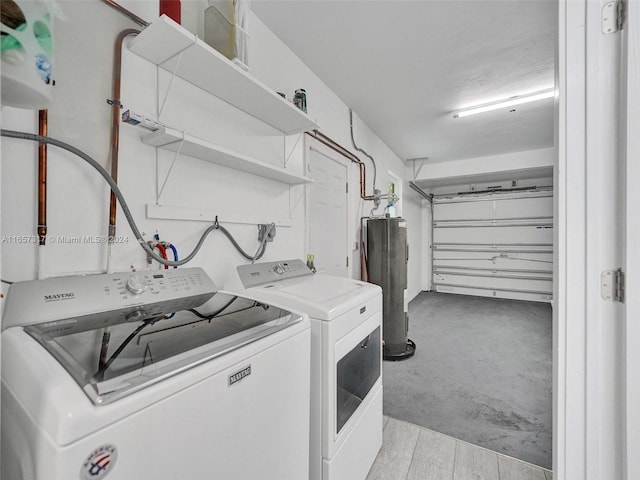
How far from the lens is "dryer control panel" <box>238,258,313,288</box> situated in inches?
57.2

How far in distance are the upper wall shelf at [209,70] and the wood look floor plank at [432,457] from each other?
2.11m

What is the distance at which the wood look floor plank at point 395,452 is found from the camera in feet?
5.02

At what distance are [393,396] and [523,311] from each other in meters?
3.97

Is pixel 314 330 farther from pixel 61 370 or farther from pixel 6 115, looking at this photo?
pixel 6 115

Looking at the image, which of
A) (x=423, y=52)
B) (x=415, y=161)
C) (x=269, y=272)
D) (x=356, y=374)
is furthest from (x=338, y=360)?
(x=415, y=161)

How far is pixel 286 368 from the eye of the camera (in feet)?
2.91

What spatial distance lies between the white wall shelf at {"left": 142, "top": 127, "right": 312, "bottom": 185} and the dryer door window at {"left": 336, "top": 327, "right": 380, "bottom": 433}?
1.06m

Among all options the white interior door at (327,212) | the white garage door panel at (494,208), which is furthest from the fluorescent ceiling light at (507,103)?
the white garage door panel at (494,208)

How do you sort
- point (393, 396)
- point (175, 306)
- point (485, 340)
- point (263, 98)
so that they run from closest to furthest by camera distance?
1. point (175, 306)
2. point (263, 98)
3. point (393, 396)
4. point (485, 340)

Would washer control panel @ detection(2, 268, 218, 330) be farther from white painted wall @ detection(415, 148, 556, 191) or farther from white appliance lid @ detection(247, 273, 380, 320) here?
white painted wall @ detection(415, 148, 556, 191)

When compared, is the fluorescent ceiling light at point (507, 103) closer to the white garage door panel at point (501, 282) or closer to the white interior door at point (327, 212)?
the white interior door at point (327, 212)

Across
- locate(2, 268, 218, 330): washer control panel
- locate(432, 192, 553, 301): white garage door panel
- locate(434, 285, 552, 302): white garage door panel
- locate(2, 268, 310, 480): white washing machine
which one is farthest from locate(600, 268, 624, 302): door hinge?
locate(434, 285, 552, 302): white garage door panel

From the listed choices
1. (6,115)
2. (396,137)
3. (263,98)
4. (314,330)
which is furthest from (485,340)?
(6,115)

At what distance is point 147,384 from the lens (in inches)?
22.0
